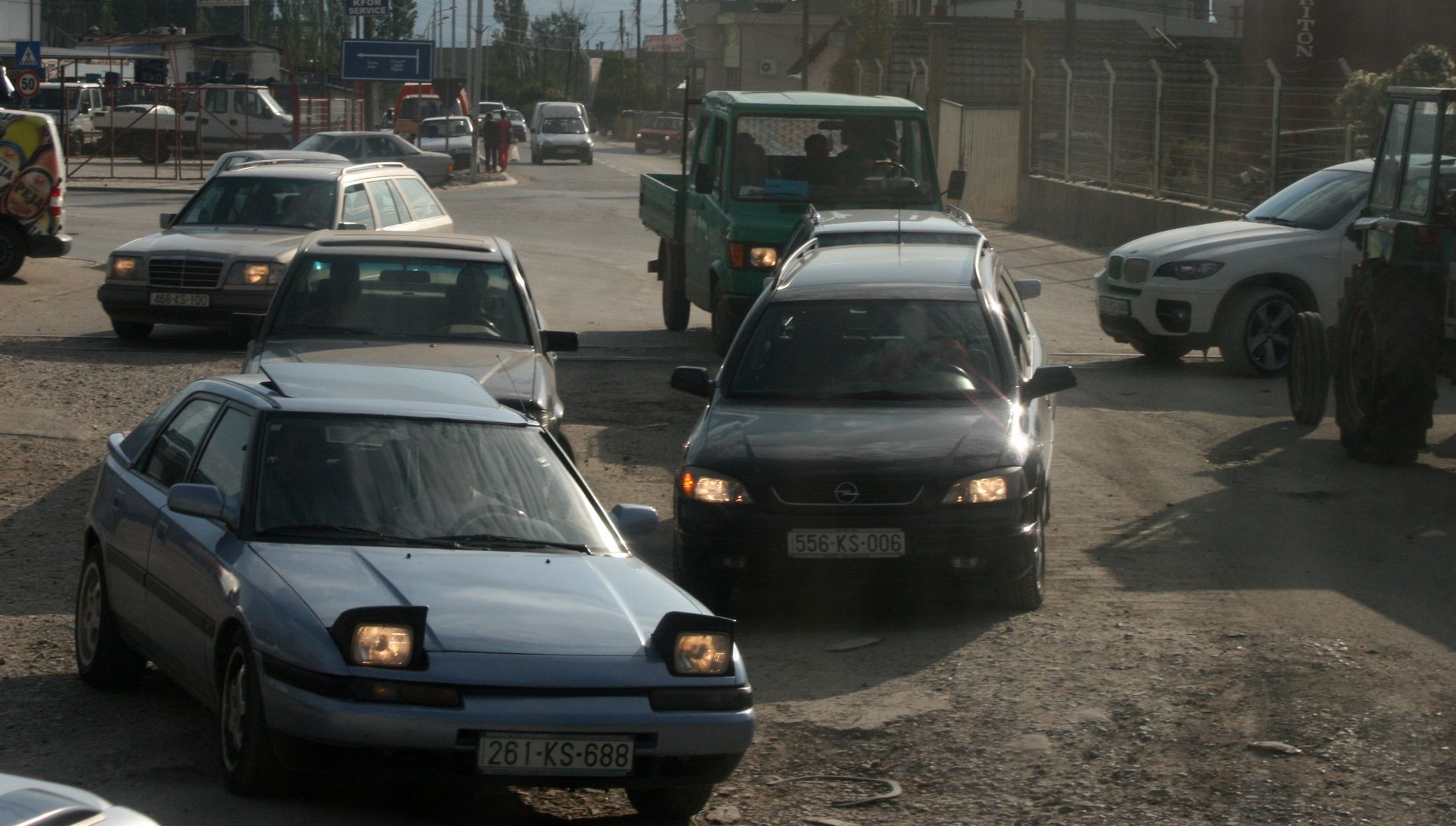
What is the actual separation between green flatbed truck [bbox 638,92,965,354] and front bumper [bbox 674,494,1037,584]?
6.81 meters

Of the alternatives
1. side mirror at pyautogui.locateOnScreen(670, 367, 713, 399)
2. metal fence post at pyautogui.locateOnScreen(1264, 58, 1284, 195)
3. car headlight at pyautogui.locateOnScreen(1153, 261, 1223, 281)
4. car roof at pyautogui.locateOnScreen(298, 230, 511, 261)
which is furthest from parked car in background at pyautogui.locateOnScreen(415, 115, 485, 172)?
side mirror at pyautogui.locateOnScreen(670, 367, 713, 399)

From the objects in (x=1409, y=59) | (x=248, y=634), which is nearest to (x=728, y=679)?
(x=248, y=634)

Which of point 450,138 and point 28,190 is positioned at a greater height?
point 450,138

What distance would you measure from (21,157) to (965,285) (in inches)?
572

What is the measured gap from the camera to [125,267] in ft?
51.1

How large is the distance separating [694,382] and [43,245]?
45.8 feet

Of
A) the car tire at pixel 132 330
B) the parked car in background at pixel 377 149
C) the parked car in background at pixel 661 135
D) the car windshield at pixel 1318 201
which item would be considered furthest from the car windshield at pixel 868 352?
the parked car in background at pixel 661 135

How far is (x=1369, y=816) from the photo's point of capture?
208 inches

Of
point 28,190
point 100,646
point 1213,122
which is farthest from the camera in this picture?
point 1213,122

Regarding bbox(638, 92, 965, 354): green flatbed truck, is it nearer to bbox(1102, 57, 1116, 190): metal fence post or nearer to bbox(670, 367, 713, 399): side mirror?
bbox(670, 367, 713, 399): side mirror

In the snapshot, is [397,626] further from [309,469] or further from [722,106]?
[722,106]

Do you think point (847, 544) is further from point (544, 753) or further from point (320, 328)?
point (320, 328)

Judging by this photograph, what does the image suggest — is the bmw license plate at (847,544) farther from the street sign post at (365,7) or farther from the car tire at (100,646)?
the street sign post at (365,7)

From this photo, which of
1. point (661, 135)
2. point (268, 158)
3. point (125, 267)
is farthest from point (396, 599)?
point (661, 135)
